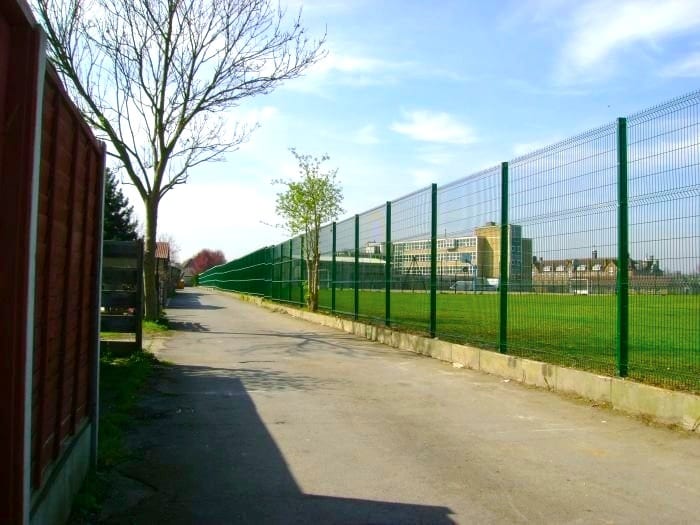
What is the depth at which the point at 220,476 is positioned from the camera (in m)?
5.35

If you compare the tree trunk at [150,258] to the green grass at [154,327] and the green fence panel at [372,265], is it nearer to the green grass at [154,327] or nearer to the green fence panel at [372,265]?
the green grass at [154,327]

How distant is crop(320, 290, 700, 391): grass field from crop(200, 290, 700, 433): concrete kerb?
340 mm

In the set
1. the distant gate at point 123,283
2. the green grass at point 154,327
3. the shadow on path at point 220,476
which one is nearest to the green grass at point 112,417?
the shadow on path at point 220,476

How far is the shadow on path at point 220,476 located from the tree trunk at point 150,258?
35.2 feet

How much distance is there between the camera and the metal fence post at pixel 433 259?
13289 millimetres

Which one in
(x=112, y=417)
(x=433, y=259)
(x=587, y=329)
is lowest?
(x=112, y=417)

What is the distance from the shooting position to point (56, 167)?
149 inches

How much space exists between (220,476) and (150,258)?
1449 cm

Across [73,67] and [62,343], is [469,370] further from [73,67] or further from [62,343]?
[73,67]

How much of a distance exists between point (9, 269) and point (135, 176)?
17003 millimetres

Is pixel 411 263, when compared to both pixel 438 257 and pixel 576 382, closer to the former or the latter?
pixel 438 257

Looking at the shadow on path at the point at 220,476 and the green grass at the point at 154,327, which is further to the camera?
the green grass at the point at 154,327

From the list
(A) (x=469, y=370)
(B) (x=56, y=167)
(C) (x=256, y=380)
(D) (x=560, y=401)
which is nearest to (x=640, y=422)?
(D) (x=560, y=401)

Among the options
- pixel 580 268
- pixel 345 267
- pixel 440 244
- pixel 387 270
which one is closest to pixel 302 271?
pixel 345 267
